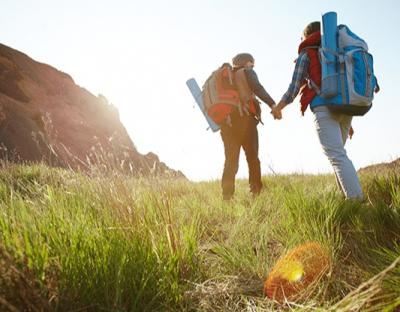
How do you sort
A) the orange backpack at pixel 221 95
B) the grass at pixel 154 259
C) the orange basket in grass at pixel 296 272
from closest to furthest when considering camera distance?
the grass at pixel 154 259 < the orange basket in grass at pixel 296 272 < the orange backpack at pixel 221 95

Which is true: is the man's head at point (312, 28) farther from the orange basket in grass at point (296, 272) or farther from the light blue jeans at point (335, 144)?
the orange basket in grass at point (296, 272)

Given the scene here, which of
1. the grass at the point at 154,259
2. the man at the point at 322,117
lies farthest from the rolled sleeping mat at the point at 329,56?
the grass at the point at 154,259

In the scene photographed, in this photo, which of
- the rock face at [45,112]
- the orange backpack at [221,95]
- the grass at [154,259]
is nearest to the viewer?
the grass at [154,259]

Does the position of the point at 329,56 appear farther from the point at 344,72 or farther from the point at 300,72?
the point at 300,72

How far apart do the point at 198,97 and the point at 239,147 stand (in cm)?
110

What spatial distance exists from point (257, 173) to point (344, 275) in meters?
3.08

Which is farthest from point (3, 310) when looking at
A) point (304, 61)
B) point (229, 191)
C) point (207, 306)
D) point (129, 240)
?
point (229, 191)

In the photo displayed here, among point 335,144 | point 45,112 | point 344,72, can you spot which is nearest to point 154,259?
point 335,144

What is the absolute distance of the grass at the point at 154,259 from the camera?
1.11m

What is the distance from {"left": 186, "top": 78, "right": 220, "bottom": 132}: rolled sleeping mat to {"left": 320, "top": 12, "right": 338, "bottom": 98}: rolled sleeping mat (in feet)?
7.19

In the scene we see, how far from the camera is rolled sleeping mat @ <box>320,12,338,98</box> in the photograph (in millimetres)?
2857

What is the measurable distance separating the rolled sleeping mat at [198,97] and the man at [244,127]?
27cm

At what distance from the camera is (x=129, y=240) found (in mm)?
1494

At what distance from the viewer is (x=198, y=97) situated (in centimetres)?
517
